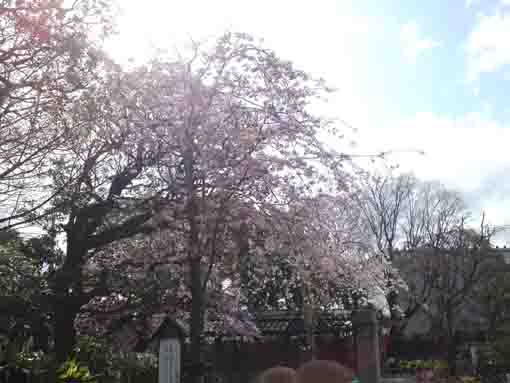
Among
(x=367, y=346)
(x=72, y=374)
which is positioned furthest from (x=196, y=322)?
(x=367, y=346)

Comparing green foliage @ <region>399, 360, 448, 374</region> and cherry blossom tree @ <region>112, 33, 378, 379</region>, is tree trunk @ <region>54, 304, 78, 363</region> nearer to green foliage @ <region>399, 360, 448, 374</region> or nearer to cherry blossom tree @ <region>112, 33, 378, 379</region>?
cherry blossom tree @ <region>112, 33, 378, 379</region>

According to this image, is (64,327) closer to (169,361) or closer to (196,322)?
(196,322)

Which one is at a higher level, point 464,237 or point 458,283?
point 464,237

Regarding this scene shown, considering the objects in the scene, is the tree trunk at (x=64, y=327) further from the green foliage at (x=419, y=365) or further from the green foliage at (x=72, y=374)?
the green foliage at (x=419, y=365)

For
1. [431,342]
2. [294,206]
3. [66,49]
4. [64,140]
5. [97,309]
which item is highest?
[66,49]

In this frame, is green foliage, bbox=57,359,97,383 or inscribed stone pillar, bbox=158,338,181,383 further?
green foliage, bbox=57,359,97,383

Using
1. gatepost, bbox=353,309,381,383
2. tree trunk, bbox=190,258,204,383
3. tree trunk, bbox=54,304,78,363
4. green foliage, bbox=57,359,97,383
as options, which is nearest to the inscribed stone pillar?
tree trunk, bbox=190,258,204,383

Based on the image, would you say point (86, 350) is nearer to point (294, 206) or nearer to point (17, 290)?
point (17, 290)

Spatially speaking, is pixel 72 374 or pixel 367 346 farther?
pixel 367 346

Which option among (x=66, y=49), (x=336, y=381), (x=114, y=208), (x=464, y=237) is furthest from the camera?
(x=464, y=237)

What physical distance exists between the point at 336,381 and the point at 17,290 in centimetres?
1017

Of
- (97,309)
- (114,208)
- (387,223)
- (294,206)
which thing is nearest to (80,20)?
(114,208)

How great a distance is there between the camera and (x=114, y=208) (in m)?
11.1

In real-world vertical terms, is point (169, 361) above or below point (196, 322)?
below
